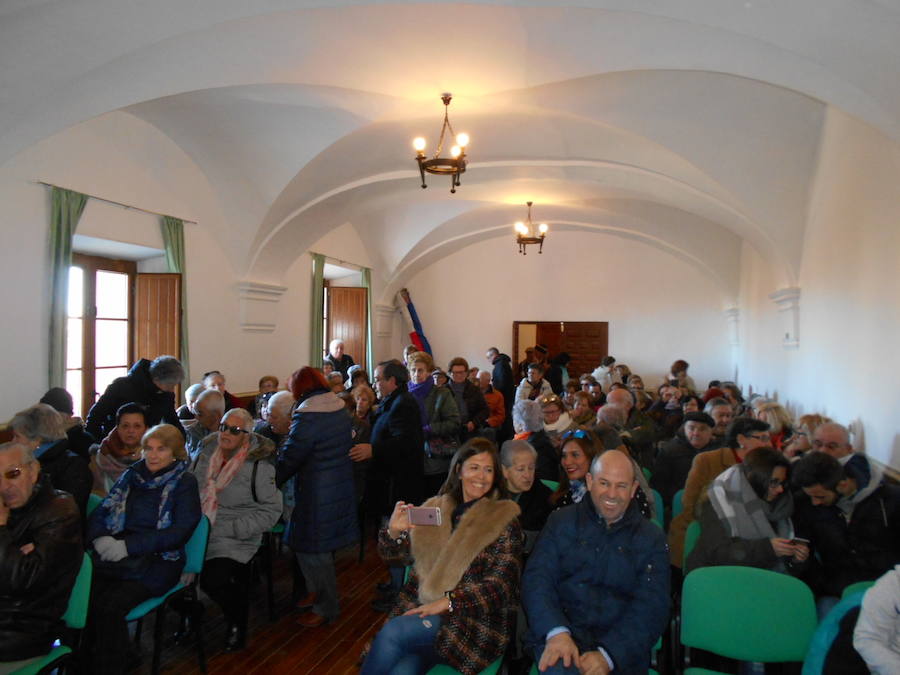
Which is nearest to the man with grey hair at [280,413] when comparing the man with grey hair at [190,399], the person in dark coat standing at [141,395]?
the person in dark coat standing at [141,395]

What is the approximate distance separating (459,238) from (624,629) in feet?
31.9

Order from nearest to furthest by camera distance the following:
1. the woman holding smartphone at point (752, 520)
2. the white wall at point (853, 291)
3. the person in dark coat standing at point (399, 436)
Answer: the woman holding smartphone at point (752, 520), the white wall at point (853, 291), the person in dark coat standing at point (399, 436)

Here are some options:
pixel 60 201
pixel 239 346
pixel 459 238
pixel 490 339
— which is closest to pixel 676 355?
pixel 490 339

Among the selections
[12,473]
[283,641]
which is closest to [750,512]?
[283,641]

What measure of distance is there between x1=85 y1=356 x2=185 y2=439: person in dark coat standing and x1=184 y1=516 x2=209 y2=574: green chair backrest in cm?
140

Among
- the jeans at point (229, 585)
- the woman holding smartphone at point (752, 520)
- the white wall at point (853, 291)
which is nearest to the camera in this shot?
the woman holding smartphone at point (752, 520)

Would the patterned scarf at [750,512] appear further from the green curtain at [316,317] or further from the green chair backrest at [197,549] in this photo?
the green curtain at [316,317]

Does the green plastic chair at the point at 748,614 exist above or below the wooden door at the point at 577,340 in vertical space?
below

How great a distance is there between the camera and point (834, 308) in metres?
5.06

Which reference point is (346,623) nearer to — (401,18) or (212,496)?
(212,496)

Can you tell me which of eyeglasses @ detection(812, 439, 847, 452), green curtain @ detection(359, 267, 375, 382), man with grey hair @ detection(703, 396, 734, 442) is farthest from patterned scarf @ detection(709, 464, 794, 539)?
green curtain @ detection(359, 267, 375, 382)

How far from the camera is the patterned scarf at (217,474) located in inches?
133

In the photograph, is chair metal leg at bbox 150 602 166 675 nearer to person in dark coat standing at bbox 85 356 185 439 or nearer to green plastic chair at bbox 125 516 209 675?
green plastic chair at bbox 125 516 209 675

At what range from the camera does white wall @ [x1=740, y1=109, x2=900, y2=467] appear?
12.7 ft
